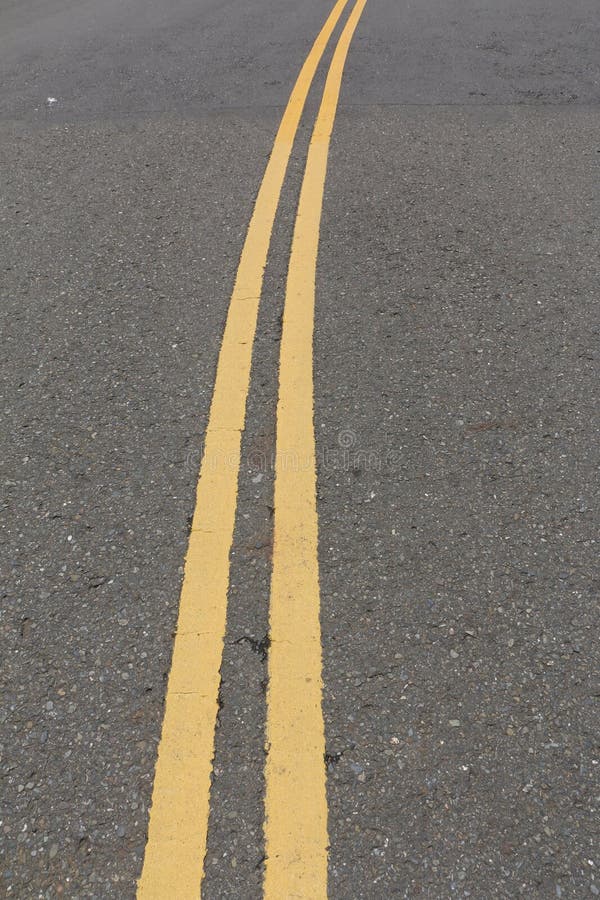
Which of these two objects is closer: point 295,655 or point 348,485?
point 295,655

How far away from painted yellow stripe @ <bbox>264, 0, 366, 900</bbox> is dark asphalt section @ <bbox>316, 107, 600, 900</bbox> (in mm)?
48

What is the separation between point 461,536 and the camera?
9.92ft

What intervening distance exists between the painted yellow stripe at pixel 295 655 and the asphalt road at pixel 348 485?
0.05 m

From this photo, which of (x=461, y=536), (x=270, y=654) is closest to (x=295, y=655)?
(x=270, y=654)

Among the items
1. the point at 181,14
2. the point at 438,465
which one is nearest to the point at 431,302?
the point at 438,465

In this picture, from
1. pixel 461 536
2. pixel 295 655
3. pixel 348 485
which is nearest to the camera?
pixel 295 655

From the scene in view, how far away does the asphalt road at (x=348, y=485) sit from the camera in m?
2.21

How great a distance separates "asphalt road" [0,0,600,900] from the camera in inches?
86.8

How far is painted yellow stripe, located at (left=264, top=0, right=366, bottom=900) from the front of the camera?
83.4 inches

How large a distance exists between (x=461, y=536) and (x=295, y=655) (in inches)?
32.3

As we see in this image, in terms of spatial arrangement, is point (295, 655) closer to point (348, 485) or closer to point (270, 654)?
point (270, 654)

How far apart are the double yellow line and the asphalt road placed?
0.04m

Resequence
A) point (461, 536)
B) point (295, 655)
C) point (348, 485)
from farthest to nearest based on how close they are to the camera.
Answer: point (348, 485) < point (461, 536) < point (295, 655)

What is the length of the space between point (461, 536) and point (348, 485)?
0.50 metres
